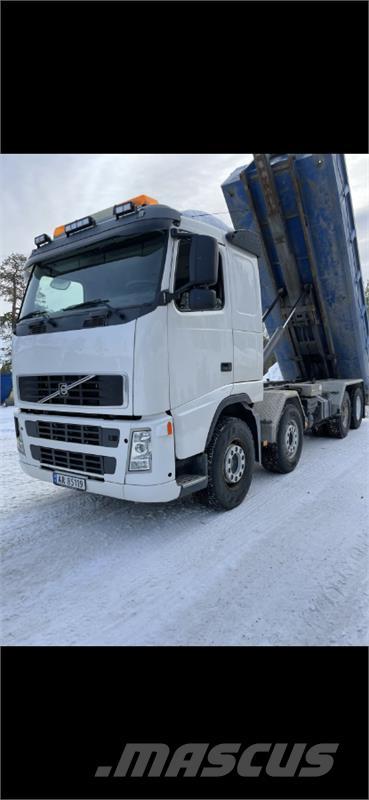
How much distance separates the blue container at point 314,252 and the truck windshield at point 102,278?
305 centimetres

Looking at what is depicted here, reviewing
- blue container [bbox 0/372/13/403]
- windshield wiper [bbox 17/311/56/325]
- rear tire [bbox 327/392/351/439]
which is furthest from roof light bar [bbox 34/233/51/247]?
blue container [bbox 0/372/13/403]

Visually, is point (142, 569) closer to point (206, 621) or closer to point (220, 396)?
point (206, 621)

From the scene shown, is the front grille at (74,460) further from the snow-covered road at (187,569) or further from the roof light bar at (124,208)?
the roof light bar at (124,208)

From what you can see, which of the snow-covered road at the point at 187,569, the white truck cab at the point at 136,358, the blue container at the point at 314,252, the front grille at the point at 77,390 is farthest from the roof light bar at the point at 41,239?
the blue container at the point at 314,252

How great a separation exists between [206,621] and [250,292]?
3.14 m

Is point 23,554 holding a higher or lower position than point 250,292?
lower

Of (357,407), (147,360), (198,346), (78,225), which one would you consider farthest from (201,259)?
(357,407)

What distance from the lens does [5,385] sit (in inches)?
551

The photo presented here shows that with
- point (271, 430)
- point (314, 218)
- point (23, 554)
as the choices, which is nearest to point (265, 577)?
point (23, 554)

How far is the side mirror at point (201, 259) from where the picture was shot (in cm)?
299

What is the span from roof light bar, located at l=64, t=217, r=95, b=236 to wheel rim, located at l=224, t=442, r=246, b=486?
232 cm

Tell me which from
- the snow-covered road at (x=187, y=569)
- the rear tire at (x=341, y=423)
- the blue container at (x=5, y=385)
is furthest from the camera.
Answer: the blue container at (x=5, y=385)

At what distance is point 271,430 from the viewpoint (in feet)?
15.3

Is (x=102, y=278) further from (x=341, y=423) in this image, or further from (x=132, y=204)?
(x=341, y=423)
